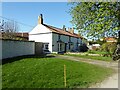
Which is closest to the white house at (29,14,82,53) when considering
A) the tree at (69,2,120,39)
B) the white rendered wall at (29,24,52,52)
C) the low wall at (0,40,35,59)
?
the white rendered wall at (29,24,52,52)

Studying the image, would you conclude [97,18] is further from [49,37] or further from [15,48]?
[49,37]

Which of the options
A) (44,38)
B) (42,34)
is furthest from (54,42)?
(42,34)

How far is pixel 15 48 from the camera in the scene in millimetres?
29094

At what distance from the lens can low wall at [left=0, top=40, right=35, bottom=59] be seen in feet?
84.8

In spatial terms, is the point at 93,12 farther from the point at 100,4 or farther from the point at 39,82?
the point at 39,82

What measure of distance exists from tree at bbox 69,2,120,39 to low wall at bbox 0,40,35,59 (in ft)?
29.8

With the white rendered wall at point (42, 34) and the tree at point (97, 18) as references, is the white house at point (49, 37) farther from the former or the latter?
the tree at point (97, 18)

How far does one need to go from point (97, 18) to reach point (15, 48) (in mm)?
13398

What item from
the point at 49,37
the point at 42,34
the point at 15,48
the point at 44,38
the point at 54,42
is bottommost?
the point at 15,48

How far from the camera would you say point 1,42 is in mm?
24859

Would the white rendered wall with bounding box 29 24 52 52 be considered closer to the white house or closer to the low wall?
the white house

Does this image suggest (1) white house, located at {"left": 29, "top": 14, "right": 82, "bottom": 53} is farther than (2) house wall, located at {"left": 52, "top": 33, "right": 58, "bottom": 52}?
No

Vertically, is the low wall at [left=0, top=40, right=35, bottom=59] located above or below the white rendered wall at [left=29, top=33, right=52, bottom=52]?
below

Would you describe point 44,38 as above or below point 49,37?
below
